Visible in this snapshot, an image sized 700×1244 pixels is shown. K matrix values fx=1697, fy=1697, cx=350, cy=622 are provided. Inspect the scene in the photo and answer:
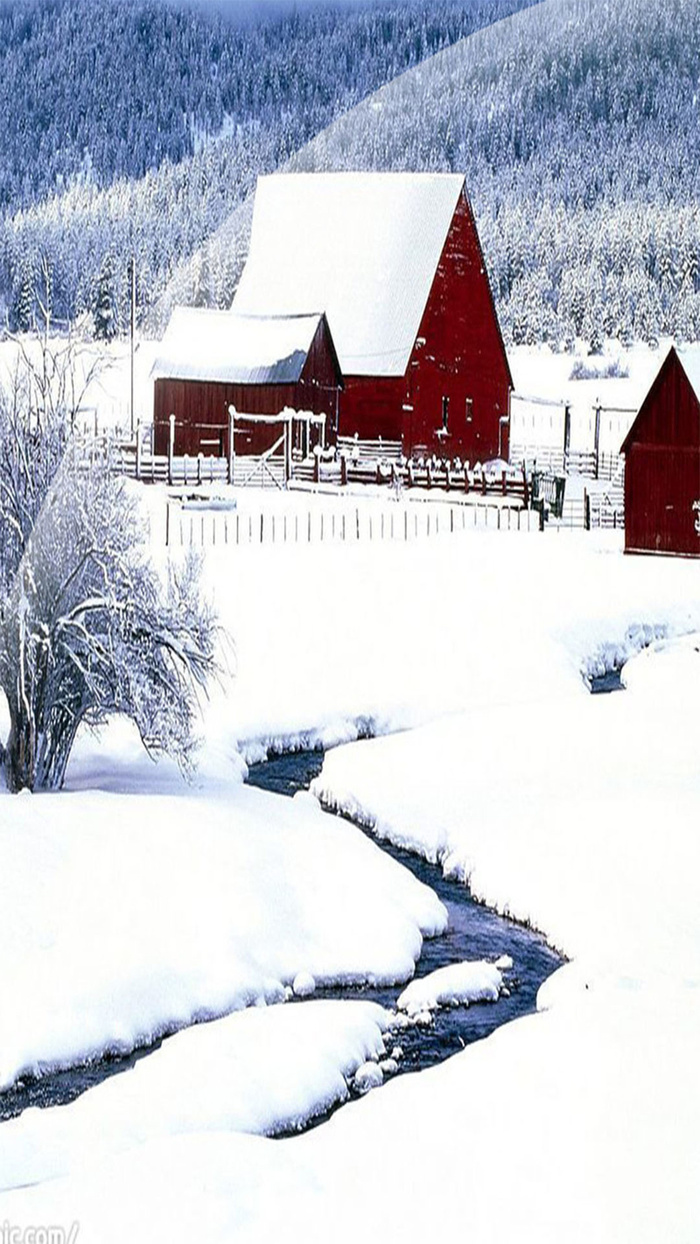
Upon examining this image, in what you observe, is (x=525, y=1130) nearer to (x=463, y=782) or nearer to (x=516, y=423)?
(x=463, y=782)

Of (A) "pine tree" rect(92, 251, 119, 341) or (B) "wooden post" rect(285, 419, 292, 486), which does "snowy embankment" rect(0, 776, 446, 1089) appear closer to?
(B) "wooden post" rect(285, 419, 292, 486)

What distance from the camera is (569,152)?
145m

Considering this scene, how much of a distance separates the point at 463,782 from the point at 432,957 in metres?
5.25

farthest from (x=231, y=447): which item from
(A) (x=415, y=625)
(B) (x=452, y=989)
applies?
(B) (x=452, y=989)

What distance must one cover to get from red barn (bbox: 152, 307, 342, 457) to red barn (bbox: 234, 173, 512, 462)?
1.91 metres

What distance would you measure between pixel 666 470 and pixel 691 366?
2506 millimetres

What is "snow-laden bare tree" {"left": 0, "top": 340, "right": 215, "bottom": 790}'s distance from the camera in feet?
56.7

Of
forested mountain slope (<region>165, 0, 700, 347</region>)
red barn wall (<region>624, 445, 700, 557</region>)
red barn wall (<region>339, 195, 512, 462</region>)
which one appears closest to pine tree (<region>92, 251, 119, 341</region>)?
forested mountain slope (<region>165, 0, 700, 347</region>)

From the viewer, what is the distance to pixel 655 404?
1435 inches

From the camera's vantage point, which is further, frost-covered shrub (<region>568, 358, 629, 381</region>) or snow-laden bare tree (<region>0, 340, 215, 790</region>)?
frost-covered shrub (<region>568, 358, 629, 381</region>)

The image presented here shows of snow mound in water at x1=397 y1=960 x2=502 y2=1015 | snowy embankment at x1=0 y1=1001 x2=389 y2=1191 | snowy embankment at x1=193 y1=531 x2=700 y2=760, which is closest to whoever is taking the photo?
snowy embankment at x1=0 y1=1001 x2=389 y2=1191

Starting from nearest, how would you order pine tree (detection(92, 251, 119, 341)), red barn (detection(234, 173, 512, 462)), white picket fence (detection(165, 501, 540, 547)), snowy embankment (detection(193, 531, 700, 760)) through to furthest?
snowy embankment (detection(193, 531, 700, 760)) < white picket fence (detection(165, 501, 540, 547)) < red barn (detection(234, 173, 512, 462)) < pine tree (detection(92, 251, 119, 341))

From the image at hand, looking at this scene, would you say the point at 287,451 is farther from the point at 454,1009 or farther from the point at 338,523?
the point at 454,1009

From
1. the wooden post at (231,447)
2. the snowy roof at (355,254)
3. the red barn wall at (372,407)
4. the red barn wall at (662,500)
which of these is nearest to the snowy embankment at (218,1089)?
the red barn wall at (662,500)
